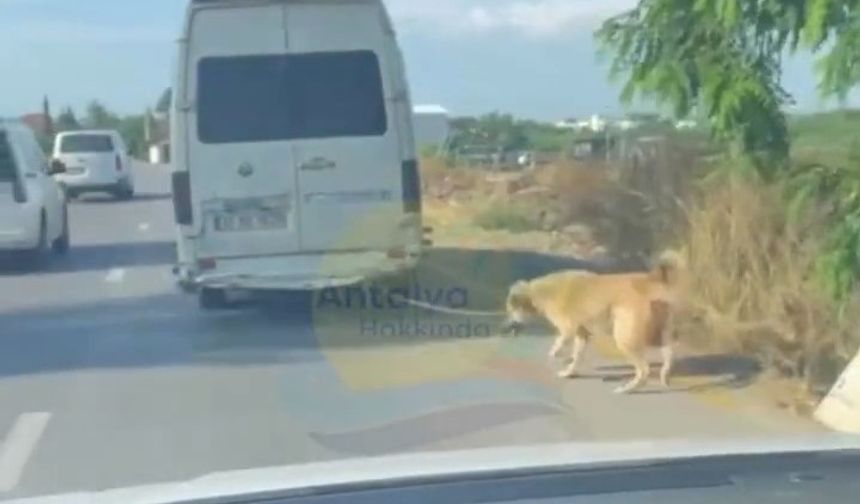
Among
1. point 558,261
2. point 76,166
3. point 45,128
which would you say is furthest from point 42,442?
point 45,128

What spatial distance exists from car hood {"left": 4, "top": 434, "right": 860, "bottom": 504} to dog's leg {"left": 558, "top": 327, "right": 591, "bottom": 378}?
10.1 metres

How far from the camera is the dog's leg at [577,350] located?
13656mm

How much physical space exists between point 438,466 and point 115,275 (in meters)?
20.9

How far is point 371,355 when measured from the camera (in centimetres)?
1517

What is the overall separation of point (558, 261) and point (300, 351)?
6870mm

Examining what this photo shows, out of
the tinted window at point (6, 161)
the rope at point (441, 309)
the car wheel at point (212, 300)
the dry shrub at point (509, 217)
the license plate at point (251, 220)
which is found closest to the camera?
the license plate at point (251, 220)

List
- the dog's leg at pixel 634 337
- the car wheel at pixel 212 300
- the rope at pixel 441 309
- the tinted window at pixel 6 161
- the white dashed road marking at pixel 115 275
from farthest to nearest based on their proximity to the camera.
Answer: the tinted window at pixel 6 161 → the white dashed road marking at pixel 115 275 → the car wheel at pixel 212 300 → the rope at pixel 441 309 → the dog's leg at pixel 634 337

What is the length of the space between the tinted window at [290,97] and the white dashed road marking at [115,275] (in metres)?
6.25

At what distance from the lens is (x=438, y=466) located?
10.6ft

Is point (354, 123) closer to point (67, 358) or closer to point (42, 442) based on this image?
point (67, 358)

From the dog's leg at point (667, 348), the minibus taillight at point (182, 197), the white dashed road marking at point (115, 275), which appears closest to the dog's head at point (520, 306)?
the dog's leg at point (667, 348)

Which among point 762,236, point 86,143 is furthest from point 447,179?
point 762,236

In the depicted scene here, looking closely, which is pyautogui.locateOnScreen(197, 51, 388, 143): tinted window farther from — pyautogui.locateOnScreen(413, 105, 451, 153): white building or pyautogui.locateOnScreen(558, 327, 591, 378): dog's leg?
pyautogui.locateOnScreen(413, 105, 451, 153): white building

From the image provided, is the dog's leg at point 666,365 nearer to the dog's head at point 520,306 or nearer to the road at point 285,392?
the road at point 285,392
